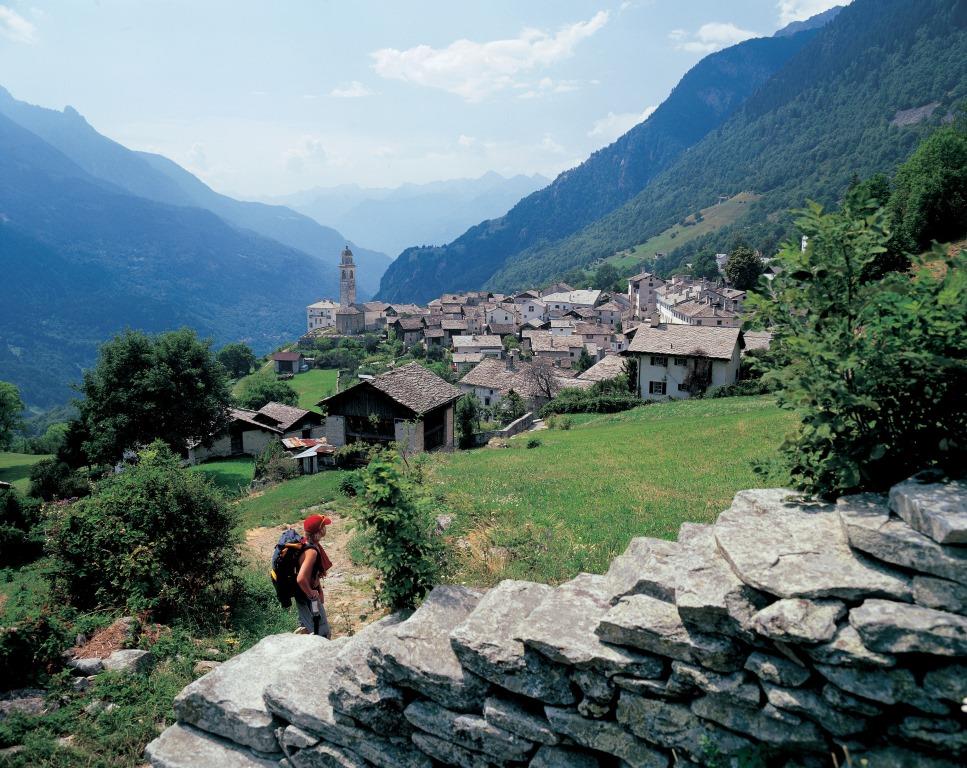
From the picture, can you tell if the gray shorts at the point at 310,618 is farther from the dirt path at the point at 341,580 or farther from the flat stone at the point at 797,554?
the flat stone at the point at 797,554

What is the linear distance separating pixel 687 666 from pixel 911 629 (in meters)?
1.65

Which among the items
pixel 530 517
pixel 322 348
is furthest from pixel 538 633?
pixel 322 348

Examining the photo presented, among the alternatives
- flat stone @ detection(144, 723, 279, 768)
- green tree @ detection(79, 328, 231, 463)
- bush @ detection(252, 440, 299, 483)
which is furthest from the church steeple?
flat stone @ detection(144, 723, 279, 768)

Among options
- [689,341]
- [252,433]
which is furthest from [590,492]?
[252,433]

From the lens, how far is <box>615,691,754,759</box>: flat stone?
5094 mm

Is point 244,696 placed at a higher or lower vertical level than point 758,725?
lower

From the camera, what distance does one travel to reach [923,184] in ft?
154

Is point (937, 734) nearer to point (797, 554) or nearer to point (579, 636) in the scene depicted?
point (797, 554)

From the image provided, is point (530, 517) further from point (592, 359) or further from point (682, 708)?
point (592, 359)

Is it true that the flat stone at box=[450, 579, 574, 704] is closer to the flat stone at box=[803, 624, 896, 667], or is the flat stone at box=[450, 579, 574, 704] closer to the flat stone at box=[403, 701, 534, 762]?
the flat stone at box=[403, 701, 534, 762]

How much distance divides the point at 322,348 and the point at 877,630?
14398 centimetres

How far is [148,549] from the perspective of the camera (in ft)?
40.5

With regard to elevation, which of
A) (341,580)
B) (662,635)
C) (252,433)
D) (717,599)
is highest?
(717,599)

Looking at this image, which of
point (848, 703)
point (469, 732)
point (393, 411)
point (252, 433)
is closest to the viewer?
point (848, 703)
